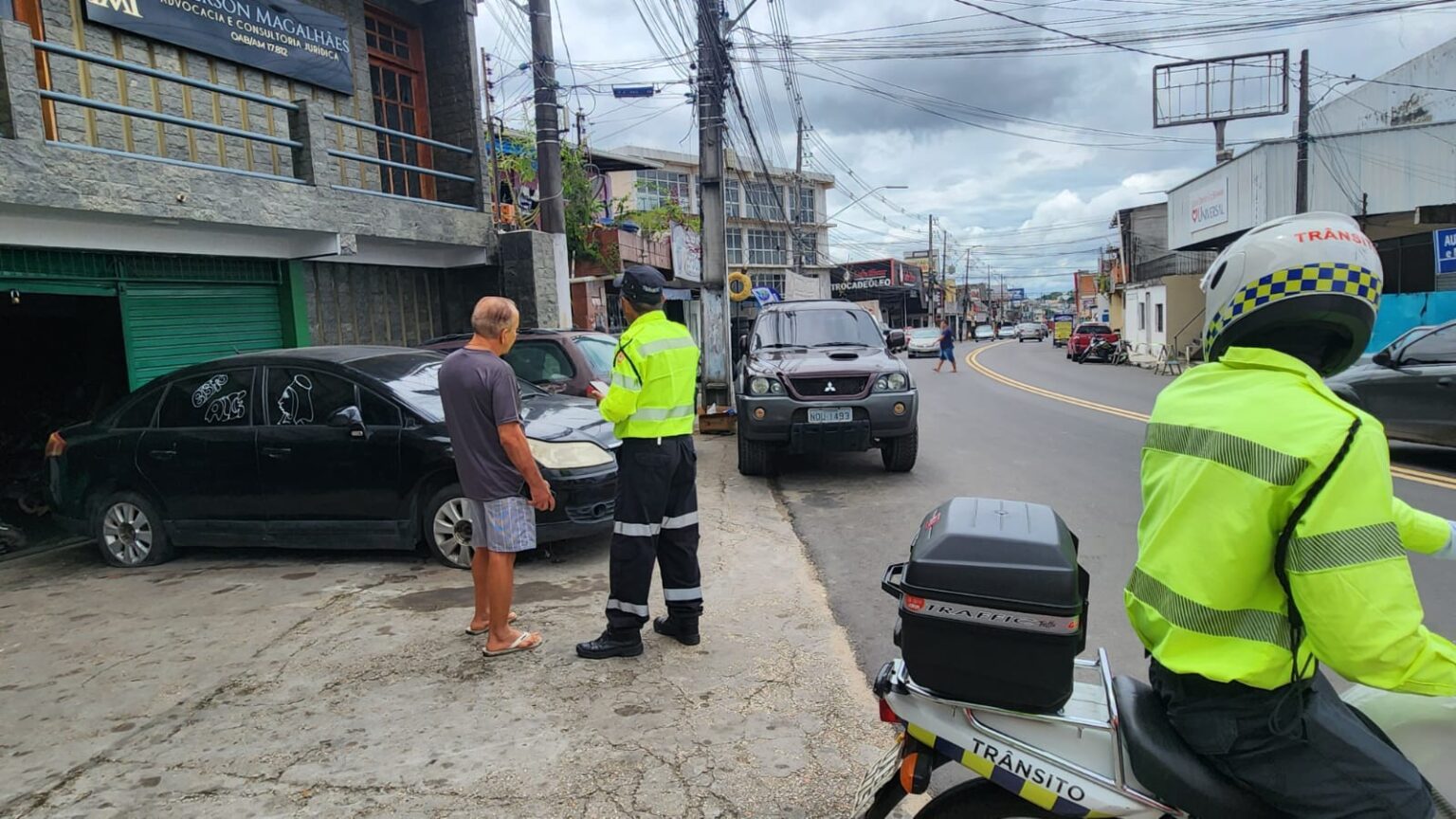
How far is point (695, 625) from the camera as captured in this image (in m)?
4.25

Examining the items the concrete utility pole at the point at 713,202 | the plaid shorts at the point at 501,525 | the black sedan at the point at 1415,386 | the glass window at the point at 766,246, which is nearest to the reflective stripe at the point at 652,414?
the plaid shorts at the point at 501,525

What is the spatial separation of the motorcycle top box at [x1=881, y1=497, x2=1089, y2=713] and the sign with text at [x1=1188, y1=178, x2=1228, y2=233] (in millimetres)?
26152

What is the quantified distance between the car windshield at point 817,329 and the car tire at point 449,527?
4551 millimetres

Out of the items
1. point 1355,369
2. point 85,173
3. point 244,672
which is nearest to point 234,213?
point 85,173

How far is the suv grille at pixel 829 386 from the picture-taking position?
8.00 metres

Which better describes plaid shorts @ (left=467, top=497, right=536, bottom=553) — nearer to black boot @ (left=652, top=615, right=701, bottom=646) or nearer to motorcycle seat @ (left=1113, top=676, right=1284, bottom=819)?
black boot @ (left=652, top=615, right=701, bottom=646)

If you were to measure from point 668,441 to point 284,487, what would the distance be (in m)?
3.32

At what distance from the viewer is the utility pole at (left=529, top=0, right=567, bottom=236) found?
401 inches

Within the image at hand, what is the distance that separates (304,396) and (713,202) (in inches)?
314

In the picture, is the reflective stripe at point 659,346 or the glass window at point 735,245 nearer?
the reflective stripe at point 659,346

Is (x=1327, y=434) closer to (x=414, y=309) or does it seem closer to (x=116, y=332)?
(x=116, y=332)

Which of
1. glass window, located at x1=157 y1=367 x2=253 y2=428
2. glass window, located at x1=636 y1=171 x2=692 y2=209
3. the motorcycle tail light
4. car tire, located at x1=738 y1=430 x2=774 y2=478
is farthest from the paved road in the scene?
glass window, located at x1=636 y1=171 x2=692 y2=209

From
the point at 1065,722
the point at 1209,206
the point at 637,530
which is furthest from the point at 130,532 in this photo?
the point at 1209,206

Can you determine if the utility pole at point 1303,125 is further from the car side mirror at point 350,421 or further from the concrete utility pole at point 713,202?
the car side mirror at point 350,421
